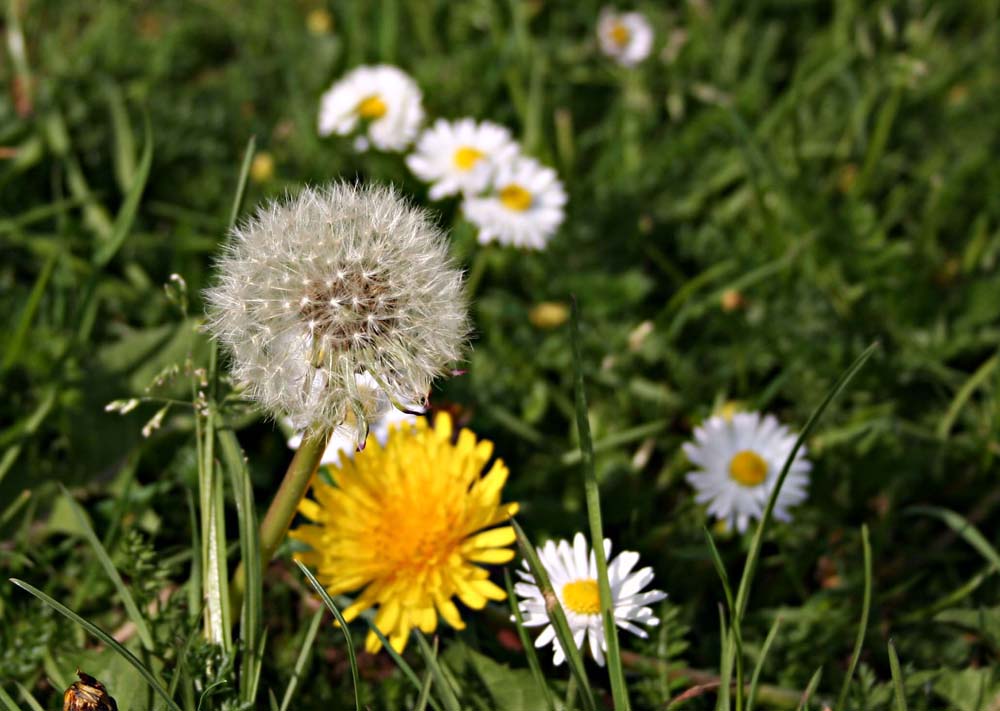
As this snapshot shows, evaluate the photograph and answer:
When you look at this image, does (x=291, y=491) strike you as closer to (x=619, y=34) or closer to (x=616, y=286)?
(x=616, y=286)

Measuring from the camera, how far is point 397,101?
9.56 feet

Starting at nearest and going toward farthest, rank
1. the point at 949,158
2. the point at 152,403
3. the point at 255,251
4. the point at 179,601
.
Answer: the point at 255,251
the point at 179,601
the point at 152,403
the point at 949,158

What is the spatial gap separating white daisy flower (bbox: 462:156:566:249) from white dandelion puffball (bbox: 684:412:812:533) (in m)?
0.77

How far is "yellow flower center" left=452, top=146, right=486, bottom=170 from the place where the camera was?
2.70 metres

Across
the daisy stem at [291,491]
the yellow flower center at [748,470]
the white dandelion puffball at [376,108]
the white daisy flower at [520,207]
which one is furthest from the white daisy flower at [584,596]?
the white dandelion puffball at [376,108]

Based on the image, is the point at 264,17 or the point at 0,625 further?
the point at 264,17

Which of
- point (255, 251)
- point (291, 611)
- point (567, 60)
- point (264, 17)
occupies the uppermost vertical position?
point (567, 60)

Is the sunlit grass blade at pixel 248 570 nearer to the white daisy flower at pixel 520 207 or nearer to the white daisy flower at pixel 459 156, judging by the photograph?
the white daisy flower at pixel 520 207

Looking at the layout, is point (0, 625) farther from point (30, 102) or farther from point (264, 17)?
point (264, 17)

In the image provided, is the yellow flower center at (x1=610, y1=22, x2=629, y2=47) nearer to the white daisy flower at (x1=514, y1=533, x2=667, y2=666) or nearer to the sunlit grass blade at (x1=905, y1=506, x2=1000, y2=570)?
the sunlit grass blade at (x1=905, y1=506, x2=1000, y2=570)

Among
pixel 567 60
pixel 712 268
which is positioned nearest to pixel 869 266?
pixel 712 268

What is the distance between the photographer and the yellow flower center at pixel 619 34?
3408 mm

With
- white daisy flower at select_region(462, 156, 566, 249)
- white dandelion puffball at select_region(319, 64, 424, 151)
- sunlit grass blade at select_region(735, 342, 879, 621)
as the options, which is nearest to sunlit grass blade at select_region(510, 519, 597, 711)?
sunlit grass blade at select_region(735, 342, 879, 621)

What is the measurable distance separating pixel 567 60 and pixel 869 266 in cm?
142
